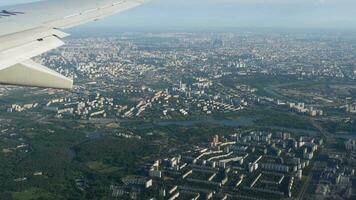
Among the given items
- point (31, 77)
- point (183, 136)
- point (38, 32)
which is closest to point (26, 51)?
point (31, 77)

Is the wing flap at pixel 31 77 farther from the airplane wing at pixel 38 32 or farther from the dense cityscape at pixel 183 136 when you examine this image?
the dense cityscape at pixel 183 136

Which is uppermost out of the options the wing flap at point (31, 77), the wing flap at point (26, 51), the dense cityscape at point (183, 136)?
the wing flap at point (26, 51)

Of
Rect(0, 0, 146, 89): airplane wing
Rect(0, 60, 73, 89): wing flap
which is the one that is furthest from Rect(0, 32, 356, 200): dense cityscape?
Rect(0, 60, 73, 89): wing flap

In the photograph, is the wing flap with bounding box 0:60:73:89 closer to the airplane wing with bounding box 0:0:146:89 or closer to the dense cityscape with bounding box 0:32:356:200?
the airplane wing with bounding box 0:0:146:89

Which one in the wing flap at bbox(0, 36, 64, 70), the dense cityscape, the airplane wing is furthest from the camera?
the dense cityscape

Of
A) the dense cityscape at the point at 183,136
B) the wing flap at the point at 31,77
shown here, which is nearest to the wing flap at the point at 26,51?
the wing flap at the point at 31,77

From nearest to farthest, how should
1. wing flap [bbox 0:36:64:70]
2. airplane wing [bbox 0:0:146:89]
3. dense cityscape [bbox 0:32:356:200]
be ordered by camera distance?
wing flap [bbox 0:36:64:70] < airplane wing [bbox 0:0:146:89] < dense cityscape [bbox 0:32:356:200]

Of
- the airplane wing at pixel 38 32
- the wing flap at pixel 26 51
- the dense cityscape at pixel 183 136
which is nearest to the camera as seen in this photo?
the wing flap at pixel 26 51
